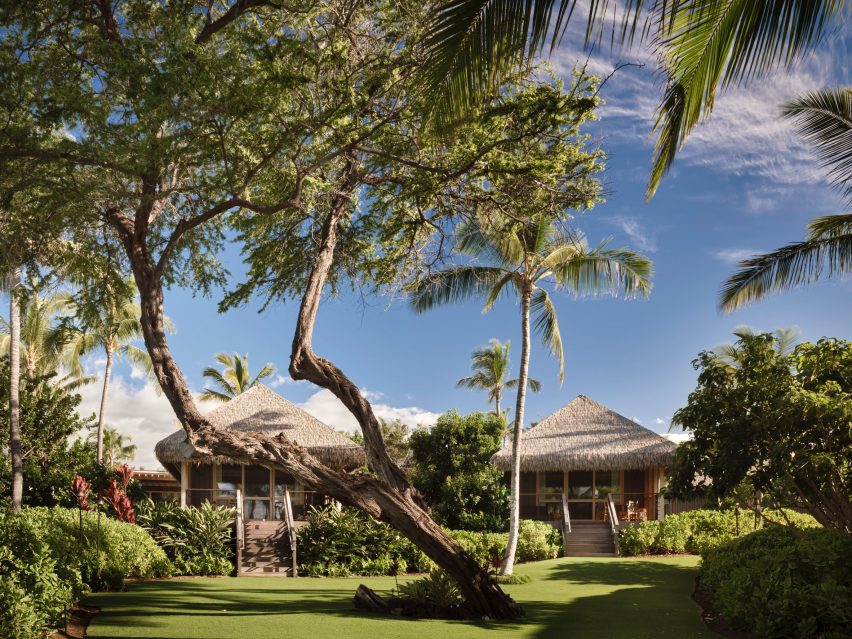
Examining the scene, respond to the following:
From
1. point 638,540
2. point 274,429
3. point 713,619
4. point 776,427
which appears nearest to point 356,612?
point 713,619

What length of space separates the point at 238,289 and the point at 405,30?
559cm

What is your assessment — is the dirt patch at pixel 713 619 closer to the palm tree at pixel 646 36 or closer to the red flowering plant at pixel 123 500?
the palm tree at pixel 646 36

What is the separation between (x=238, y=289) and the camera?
44.4ft

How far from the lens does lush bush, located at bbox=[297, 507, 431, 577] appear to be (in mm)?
16656

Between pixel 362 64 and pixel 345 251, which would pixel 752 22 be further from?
pixel 345 251

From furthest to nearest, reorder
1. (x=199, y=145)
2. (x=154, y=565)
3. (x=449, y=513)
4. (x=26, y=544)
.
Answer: (x=449, y=513)
(x=154, y=565)
(x=199, y=145)
(x=26, y=544)

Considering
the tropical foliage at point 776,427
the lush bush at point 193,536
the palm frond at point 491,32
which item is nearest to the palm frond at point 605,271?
the tropical foliage at point 776,427

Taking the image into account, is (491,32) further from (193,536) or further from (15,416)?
(15,416)

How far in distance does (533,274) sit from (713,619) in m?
8.70

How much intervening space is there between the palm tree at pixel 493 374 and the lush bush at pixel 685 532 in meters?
16.9

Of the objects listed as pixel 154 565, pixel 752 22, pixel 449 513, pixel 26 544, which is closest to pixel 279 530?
pixel 154 565

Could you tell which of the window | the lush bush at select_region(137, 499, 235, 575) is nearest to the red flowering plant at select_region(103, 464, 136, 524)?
the lush bush at select_region(137, 499, 235, 575)

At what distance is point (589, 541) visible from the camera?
2017cm

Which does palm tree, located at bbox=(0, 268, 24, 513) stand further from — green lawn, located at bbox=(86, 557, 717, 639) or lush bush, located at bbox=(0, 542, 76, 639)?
lush bush, located at bbox=(0, 542, 76, 639)
